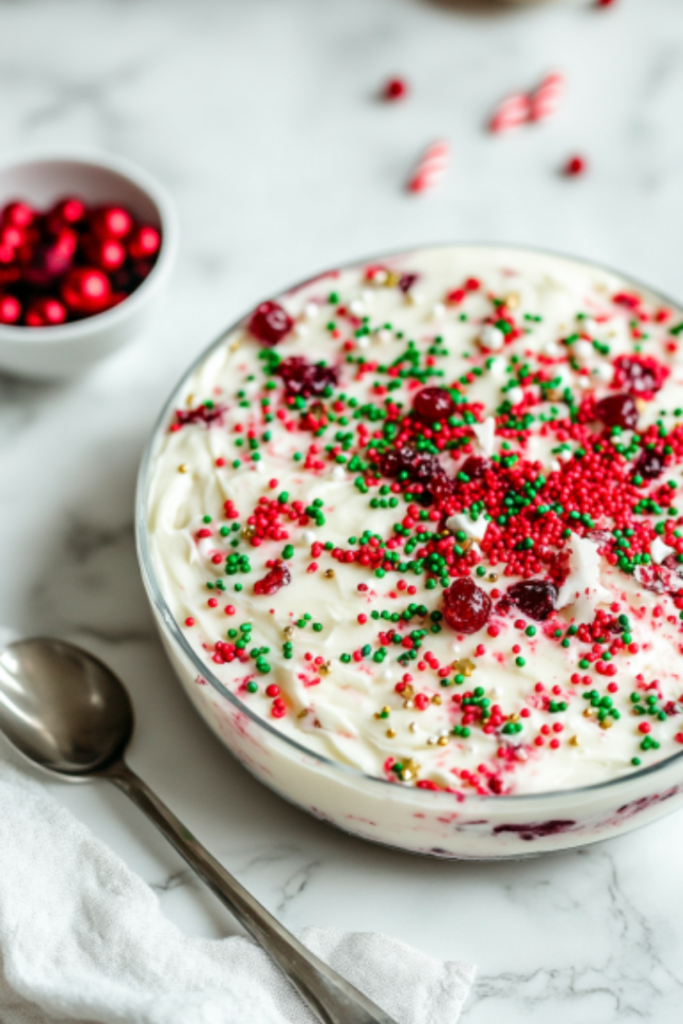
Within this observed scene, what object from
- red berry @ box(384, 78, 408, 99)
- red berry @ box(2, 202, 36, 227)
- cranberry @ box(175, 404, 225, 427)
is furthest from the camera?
red berry @ box(384, 78, 408, 99)

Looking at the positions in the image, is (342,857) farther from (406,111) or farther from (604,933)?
(406,111)

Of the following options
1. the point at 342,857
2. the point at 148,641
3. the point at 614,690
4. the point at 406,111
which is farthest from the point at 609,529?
the point at 406,111

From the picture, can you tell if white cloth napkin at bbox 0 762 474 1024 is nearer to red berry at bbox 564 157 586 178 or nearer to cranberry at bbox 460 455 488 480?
cranberry at bbox 460 455 488 480

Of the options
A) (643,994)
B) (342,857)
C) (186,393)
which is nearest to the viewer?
(643,994)

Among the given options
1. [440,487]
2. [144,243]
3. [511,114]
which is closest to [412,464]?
[440,487]

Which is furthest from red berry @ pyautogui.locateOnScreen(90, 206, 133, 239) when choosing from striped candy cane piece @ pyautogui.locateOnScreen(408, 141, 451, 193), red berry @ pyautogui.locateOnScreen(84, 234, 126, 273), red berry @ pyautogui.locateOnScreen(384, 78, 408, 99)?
red berry @ pyautogui.locateOnScreen(384, 78, 408, 99)

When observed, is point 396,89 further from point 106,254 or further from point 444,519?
point 444,519
